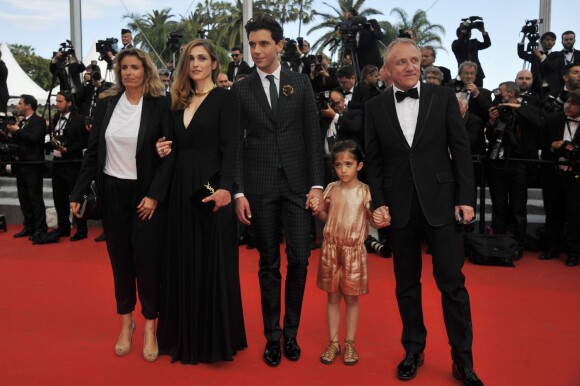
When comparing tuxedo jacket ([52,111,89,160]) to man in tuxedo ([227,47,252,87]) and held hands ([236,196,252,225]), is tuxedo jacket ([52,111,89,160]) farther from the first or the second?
held hands ([236,196,252,225])

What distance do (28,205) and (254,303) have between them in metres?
4.98

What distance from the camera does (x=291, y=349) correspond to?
363 cm

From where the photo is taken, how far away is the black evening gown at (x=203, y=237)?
346 centimetres

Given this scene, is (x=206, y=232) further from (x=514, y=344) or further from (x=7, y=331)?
(x=514, y=344)

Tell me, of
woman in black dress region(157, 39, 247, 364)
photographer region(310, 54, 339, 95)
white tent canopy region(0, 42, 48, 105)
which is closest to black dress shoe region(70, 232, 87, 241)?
photographer region(310, 54, 339, 95)

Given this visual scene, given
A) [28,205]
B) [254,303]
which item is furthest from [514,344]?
[28,205]

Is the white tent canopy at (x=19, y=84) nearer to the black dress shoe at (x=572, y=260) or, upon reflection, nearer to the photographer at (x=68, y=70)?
the photographer at (x=68, y=70)

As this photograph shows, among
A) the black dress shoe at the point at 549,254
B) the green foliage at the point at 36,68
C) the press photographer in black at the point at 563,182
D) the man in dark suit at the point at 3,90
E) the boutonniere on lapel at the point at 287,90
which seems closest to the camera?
the boutonniere on lapel at the point at 287,90

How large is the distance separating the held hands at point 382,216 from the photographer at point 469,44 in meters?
5.53

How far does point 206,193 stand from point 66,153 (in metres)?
5.24

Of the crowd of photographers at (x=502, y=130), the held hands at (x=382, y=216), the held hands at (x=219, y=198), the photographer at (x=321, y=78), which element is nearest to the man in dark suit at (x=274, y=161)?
the held hands at (x=219, y=198)

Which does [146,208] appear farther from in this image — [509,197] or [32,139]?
[32,139]

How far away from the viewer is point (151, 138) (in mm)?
3551

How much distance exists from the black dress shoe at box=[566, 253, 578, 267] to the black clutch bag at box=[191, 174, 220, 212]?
4.25 m
